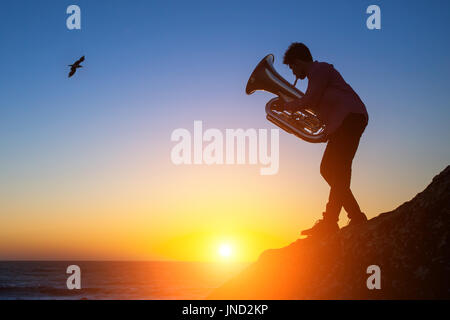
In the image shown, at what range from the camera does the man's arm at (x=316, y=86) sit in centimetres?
570

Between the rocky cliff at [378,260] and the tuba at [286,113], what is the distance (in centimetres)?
162

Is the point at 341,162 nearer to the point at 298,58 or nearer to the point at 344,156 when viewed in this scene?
the point at 344,156

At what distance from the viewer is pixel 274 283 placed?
6227 mm

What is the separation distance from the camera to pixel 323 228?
6.24 meters

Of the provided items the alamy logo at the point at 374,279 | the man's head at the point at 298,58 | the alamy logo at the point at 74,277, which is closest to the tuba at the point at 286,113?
the man's head at the point at 298,58

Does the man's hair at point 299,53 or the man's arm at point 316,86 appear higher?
the man's hair at point 299,53

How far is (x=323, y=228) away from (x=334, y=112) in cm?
178

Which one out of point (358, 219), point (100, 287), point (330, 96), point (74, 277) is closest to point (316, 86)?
point (330, 96)

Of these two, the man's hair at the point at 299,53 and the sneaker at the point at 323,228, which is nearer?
the man's hair at the point at 299,53

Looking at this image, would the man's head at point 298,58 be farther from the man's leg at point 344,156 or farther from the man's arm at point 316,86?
the man's leg at point 344,156

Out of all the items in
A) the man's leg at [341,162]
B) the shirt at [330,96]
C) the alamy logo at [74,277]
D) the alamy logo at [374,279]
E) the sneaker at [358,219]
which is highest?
the shirt at [330,96]

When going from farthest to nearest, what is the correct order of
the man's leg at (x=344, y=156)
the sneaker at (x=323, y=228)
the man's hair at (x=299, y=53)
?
the sneaker at (x=323, y=228)
the man's hair at (x=299, y=53)
the man's leg at (x=344, y=156)

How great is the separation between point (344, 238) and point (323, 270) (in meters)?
0.57
